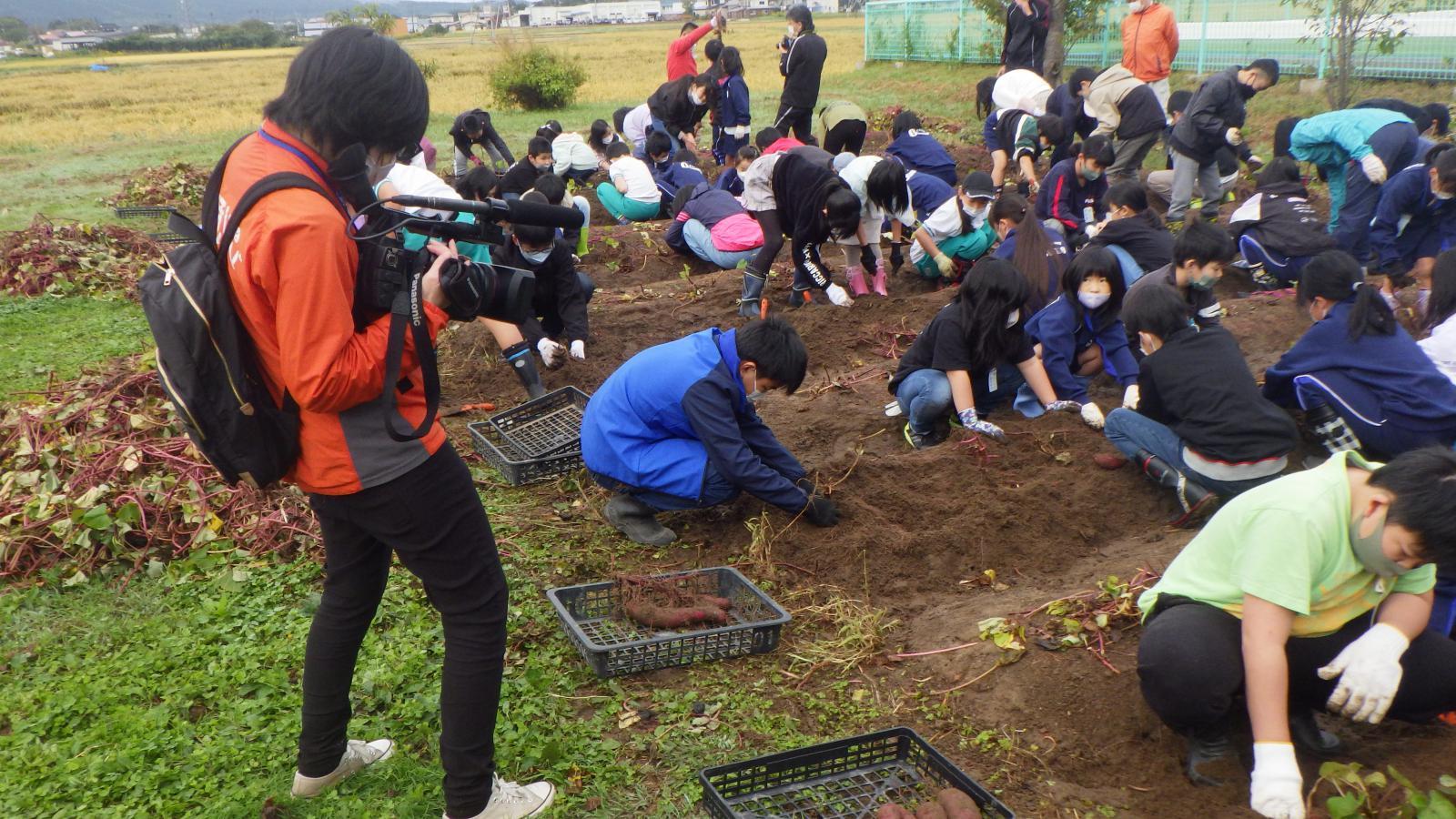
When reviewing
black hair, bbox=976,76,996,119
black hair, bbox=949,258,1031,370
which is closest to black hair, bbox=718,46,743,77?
black hair, bbox=976,76,996,119

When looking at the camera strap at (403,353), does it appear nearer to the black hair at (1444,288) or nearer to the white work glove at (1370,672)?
the white work glove at (1370,672)

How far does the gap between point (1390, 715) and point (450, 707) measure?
249cm

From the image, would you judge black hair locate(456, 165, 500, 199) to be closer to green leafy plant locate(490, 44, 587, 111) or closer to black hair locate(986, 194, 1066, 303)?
black hair locate(986, 194, 1066, 303)

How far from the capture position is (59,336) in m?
7.47

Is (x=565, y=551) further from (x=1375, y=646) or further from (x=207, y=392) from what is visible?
(x=1375, y=646)

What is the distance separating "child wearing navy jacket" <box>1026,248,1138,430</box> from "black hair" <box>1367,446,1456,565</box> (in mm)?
2909

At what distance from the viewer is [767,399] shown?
6.09m

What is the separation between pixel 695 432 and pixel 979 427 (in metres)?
1.68

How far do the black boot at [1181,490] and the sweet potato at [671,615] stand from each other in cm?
205

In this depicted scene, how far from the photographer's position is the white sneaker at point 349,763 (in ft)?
8.96

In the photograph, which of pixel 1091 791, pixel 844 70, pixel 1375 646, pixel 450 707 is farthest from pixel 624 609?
pixel 844 70

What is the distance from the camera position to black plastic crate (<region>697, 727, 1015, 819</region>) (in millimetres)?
2697

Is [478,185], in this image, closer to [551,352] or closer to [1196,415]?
[551,352]

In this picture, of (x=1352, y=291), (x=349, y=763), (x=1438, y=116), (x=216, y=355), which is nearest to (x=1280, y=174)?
(x=1438, y=116)
